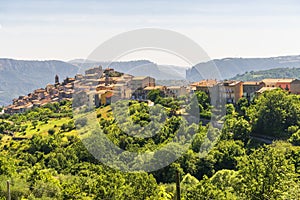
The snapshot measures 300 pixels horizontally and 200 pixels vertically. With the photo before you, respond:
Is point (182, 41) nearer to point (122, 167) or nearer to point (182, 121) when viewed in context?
point (122, 167)

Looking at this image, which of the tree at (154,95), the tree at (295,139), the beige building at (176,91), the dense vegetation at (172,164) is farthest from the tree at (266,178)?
the beige building at (176,91)

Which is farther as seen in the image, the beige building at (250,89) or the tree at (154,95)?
the beige building at (250,89)

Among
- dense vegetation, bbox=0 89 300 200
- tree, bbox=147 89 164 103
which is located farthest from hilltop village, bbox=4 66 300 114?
dense vegetation, bbox=0 89 300 200

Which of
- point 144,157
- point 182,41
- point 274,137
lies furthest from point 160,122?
point 182,41

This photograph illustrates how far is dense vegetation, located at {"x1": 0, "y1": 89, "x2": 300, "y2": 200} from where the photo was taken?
14641 millimetres

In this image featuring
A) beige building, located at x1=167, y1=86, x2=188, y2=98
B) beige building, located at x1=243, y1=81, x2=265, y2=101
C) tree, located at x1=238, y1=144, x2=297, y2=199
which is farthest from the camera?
beige building, located at x1=243, y1=81, x2=265, y2=101

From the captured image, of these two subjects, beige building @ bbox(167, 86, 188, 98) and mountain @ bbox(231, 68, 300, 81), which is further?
mountain @ bbox(231, 68, 300, 81)

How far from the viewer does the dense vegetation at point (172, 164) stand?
48.0 feet

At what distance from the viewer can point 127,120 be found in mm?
25812

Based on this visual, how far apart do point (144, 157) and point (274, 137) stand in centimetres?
978

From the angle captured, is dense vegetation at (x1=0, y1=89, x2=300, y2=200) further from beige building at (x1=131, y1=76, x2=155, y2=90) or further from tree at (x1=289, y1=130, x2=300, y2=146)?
beige building at (x1=131, y1=76, x2=155, y2=90)

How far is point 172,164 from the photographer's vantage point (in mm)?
24188

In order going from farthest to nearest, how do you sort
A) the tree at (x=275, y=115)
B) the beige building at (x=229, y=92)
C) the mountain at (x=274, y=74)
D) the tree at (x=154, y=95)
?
1. the mountain at (x=274, y=74)
2. the beige building at (x=229, y=92)
3. the tree at (x=154, y=95)
4. the tree at (x=275, y=115)

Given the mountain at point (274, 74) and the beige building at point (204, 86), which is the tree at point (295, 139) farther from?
the mountain at point (274, 74)
